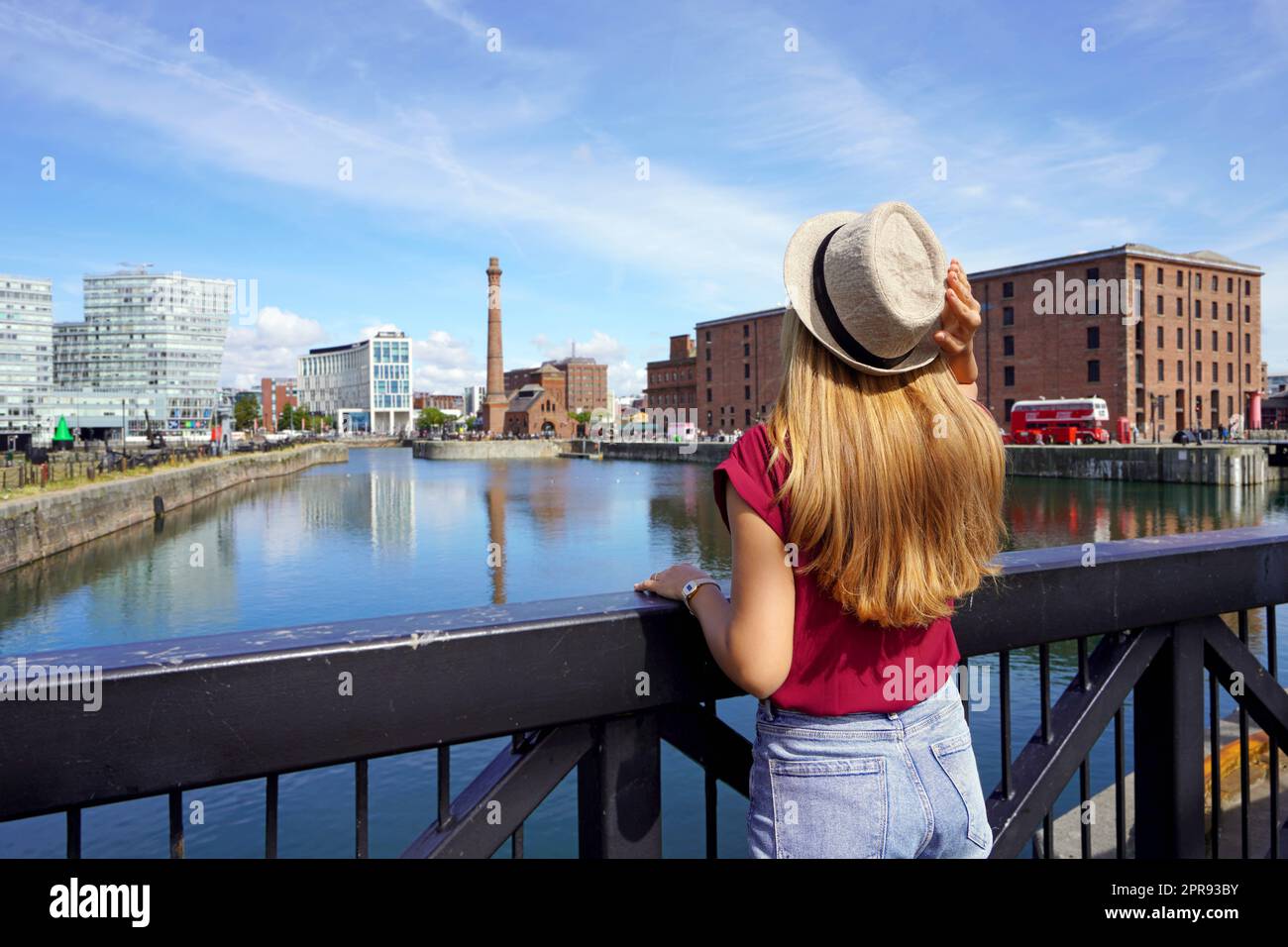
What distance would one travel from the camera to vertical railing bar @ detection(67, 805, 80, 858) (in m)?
1.55

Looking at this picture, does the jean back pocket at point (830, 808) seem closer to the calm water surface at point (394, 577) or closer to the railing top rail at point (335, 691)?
the railing top rail at point (335, 691)

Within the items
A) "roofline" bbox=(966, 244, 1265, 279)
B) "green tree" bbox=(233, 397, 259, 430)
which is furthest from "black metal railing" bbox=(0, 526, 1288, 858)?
"green tree" bbox=(233, 397, 259, 430)

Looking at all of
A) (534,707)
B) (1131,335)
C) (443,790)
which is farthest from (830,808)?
(1131,335)

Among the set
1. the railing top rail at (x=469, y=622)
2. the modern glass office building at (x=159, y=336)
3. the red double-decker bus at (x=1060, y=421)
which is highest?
the modern glass office building at (x=159, y=336)

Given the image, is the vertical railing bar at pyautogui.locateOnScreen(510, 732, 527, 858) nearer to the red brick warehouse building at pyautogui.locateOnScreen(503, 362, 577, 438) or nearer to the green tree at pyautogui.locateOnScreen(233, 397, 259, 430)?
the red brick warehouse building at pyautogui.locateOnScreen(503, 362, 577, 438)

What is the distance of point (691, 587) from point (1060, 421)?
66.6m

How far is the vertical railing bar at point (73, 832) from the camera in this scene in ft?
5.08

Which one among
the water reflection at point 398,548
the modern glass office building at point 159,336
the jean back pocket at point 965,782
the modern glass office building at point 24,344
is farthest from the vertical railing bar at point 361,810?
the modern glass office building at point 159,336

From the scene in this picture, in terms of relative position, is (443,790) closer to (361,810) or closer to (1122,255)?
(361,810)

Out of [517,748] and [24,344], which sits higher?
[24,344]

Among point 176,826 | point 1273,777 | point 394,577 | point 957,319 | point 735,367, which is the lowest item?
point 394,577

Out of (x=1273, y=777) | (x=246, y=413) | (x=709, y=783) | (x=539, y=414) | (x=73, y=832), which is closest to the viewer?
(x=73, y=832)

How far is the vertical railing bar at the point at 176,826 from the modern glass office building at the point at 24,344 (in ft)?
367

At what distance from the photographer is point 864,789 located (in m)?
1.79
